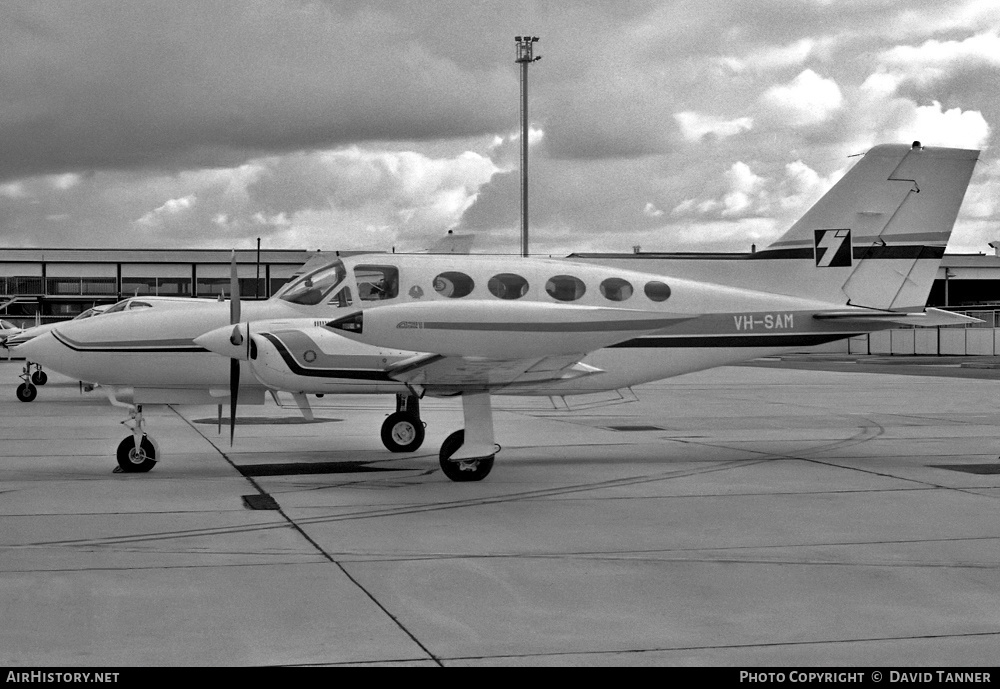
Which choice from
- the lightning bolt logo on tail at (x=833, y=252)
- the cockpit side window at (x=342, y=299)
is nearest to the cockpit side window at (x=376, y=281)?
the cockpit side window at (x=342, y=299)

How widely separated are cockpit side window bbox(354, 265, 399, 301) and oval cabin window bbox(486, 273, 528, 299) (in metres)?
1.19

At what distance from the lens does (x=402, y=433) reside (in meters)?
15.1

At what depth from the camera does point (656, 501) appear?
1074cm

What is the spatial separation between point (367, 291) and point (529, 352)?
328 centimetres

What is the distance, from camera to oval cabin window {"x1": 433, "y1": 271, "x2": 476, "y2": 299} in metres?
13.4

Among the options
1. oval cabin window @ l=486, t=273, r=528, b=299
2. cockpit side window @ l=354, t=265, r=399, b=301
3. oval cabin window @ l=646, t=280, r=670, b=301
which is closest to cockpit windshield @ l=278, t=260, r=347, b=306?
cockpit side window @ l=354, t=265, r=399, b=301

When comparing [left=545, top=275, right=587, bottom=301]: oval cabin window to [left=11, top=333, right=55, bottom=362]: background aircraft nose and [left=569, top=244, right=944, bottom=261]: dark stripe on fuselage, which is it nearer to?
[left=569, top=244, right=944, bottom=261]: dark stripe on fuselage

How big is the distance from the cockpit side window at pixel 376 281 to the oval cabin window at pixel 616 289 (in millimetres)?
2649

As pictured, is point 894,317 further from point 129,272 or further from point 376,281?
point 129,272

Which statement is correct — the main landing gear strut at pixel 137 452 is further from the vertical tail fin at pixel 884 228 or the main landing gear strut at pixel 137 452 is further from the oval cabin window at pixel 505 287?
the vertical tail fin at pixel 884 228

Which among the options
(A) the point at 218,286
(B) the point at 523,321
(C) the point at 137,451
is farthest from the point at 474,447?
(A) the point at 218,286

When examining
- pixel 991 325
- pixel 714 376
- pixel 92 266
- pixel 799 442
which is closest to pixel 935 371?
pixel 714 376

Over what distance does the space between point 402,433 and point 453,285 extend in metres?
2.67
